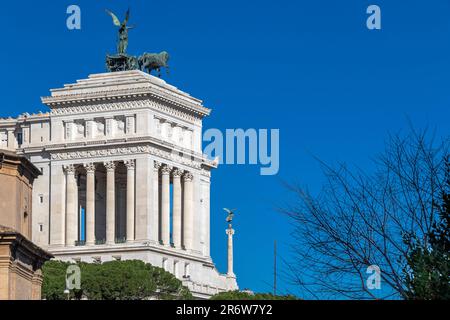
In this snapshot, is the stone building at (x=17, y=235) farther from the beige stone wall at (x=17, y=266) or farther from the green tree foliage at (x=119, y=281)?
the green tree foliage at (x=119, y=281)

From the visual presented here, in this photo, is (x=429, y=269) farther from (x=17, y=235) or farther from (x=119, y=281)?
(x=119, y=281)

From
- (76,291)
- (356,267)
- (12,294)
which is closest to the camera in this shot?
(356,267)

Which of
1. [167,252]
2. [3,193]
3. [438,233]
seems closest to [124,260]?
[167,252]

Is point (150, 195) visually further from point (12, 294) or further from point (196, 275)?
point (12, 294)

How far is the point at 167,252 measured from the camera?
644 feet

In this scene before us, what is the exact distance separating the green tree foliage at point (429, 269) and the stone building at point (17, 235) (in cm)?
4079

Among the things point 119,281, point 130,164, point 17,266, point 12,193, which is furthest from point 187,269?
point 17,266

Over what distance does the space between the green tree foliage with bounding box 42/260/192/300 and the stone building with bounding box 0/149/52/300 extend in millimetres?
58324

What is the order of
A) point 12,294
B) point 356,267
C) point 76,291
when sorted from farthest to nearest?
1. point 76,291
2. point 12,294
3. point 356,267

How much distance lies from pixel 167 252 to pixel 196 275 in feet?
15.2

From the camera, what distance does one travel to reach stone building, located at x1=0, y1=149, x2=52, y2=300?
301 feet

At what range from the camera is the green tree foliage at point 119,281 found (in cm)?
16588

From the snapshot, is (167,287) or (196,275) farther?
(196,275)
